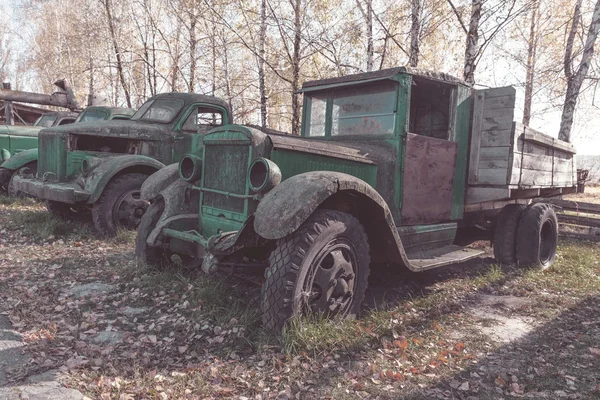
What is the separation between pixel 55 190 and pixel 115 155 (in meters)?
1.09

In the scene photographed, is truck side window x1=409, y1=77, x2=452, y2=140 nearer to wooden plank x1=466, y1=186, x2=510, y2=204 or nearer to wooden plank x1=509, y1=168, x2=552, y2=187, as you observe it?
wooden plank x1=466, y1=186, x2=510, y2=204

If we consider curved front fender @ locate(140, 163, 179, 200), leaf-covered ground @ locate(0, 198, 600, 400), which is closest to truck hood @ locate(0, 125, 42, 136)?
leaf-covered ground @ locate(0, 198, 600, 400)

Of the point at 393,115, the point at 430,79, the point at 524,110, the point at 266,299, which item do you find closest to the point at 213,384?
the point at 266,299

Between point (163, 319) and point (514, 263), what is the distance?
4.34 meters

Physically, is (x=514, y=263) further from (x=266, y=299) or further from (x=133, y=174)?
(x=133, y=174)

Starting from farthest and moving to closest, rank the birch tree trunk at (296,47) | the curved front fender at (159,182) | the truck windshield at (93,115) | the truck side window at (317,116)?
the birch tree trunk at (296,47) < the truck windshield at (93,115) < the truck side window at (317,116) < the curved front fender at (159,182)

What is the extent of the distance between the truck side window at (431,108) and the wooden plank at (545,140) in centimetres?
98

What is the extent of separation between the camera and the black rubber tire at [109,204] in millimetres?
6348

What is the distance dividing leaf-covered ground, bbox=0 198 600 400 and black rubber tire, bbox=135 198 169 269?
0.43 feet

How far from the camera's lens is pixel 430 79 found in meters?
4.37

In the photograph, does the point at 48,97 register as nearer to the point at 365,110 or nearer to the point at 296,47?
the point at 296,47

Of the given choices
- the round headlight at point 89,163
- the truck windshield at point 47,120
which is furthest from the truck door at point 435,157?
the truck windshield at point 47,120

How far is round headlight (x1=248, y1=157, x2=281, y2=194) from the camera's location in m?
3.38

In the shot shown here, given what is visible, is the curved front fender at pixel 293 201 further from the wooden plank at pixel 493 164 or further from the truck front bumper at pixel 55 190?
the truck front bumper at pixel 55 190
